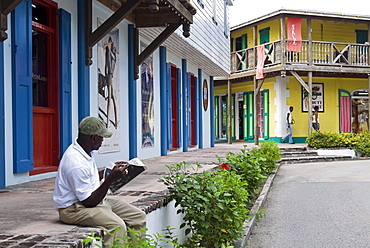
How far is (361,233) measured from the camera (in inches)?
244

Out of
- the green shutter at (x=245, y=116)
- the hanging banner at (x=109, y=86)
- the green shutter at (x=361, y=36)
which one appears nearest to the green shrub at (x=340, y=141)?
the green shutter at (x=245, y=116)

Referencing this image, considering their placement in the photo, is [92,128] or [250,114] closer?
[92,128]

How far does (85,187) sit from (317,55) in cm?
1950

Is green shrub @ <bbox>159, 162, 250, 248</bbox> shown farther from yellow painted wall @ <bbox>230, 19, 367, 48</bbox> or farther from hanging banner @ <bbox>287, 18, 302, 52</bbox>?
yellow painted wall @ <bbox>230, 19, 367, 48</bbox>

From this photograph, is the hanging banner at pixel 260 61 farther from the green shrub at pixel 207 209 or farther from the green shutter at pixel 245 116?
the green shrub at pixel 207 209

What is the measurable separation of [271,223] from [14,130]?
379 centimetres

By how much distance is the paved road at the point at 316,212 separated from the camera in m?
6.00

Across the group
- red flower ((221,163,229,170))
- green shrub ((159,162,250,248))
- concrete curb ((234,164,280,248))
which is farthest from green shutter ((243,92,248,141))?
green shrub ((159,162,250,248))

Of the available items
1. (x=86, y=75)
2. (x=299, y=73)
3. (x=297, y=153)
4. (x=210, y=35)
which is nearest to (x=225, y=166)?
(x=86, y=75)

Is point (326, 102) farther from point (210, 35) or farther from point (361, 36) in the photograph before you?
point (210, 35)

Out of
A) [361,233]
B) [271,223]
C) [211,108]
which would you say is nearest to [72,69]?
[271,223]

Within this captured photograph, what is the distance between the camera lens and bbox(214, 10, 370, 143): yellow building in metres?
20.9

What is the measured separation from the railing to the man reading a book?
17609 millimetres

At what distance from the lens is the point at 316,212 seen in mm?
7633
